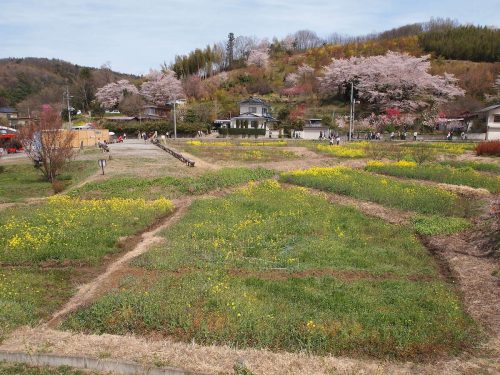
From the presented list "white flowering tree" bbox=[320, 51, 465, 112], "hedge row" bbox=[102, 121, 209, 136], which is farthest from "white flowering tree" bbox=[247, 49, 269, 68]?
"hedge row" bbox=[102, 121, 209, 136]

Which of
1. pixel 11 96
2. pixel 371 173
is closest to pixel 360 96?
pixel 371 173

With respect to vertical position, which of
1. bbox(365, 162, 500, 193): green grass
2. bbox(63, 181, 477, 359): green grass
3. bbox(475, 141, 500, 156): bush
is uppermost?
bbox(475, 141, 500, 156): bush

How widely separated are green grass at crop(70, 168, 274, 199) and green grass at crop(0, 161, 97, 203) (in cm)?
326

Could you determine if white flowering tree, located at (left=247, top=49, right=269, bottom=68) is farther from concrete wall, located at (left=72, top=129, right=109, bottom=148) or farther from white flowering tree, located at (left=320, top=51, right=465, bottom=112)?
concrete wall, located at (left=72, top=129, right=109, bottom=148)

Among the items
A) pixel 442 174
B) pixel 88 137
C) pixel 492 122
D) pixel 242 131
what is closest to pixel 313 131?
pixel 242 131

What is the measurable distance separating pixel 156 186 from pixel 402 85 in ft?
200

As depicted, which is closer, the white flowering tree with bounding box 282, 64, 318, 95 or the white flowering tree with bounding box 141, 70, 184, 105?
the white flowering tree with bounding box 282, 64, 318, 95

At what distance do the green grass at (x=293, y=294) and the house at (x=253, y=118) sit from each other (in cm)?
5827

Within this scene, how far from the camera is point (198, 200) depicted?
16906 mm

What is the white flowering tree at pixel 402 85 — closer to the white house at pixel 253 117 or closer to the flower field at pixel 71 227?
the white house at pixel 253 117

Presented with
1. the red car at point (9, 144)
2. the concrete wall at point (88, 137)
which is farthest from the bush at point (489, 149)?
the red car at point (9, 144)

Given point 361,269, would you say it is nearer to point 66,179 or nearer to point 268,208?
point 268,208

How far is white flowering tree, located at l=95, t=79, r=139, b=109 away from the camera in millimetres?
91312

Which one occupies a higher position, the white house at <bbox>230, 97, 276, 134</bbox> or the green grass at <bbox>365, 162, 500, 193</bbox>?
the white house at <bbox>230, 97, 276, 134</bbox>
